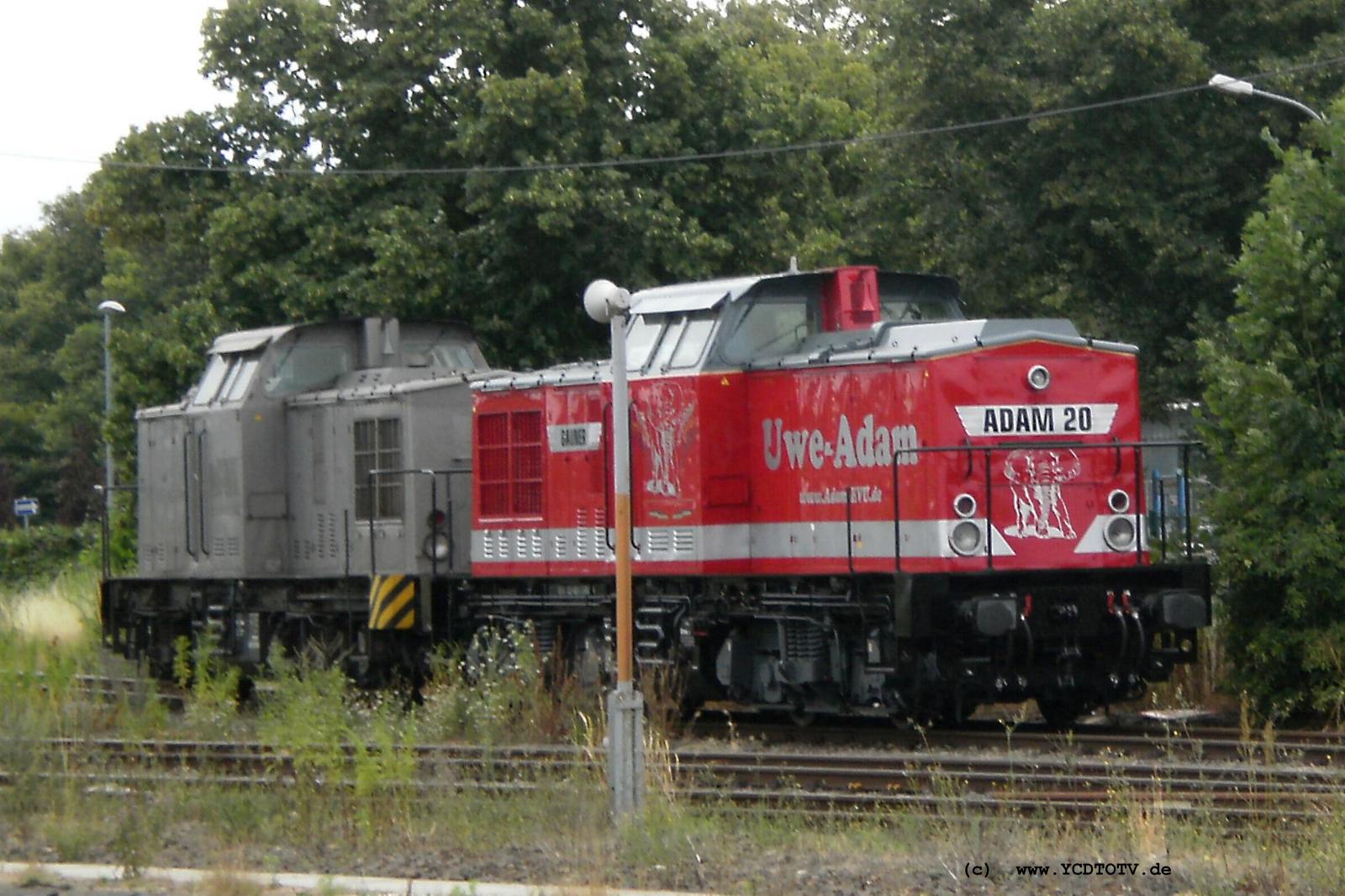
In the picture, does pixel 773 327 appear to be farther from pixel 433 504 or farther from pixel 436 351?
pixel 436 351

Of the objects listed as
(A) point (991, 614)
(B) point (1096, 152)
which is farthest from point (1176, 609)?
(B) point (1096, 152)

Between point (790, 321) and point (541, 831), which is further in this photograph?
point (790, 321)

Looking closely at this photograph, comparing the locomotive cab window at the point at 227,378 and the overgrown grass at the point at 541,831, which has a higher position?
the locomotive cab window at the point at 227,378

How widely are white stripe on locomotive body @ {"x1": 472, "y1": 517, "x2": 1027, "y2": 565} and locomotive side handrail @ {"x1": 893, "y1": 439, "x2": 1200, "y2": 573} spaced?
0.44 ft

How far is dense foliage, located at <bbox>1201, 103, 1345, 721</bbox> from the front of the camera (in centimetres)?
1398

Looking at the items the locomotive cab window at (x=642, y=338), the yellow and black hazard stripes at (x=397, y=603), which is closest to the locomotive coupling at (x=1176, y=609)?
the locomotive cab window at (x=642, y=338)

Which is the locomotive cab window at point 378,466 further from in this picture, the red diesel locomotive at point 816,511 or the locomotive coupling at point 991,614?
the locomotive coupling at point 991,614

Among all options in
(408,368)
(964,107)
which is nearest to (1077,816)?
(408,368)

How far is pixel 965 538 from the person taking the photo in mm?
13289

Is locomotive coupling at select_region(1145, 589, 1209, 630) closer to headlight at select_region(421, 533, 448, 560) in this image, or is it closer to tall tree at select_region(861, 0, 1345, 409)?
headlight at select_region(421, 533, 448, 560)

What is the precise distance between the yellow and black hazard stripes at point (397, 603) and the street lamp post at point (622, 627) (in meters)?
6.85

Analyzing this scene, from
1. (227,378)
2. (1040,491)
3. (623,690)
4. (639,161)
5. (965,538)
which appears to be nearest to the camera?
(623,690)

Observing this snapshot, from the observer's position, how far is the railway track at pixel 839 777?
10.1 metres

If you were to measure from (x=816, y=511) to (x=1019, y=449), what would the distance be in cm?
168
